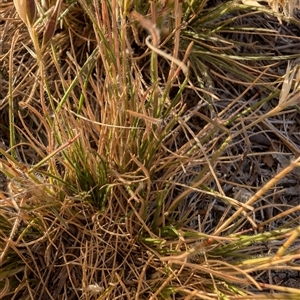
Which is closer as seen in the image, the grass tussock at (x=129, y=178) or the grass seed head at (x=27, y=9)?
the grass seed head at (x=27, y=9)

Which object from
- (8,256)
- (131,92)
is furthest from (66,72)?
(8,256)

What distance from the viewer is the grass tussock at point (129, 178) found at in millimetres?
820

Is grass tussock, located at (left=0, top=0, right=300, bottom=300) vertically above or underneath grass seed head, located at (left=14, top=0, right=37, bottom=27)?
underneath

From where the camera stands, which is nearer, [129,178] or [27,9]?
[27,9]

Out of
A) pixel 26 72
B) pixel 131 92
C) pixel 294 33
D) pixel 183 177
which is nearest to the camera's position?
pixel 131 92

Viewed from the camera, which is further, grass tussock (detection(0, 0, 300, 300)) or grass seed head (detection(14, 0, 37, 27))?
grass tussock (detection(0, 0, 300, 300))

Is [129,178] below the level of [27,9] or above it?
below

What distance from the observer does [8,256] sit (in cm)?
89

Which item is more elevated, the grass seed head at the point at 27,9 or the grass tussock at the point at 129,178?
the grass seed head at the point at 27,9

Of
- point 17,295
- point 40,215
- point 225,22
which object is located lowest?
point 17,295

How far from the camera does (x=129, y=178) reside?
90cm

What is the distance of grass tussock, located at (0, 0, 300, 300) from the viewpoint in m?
0.82

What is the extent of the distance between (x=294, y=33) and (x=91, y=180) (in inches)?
24.8

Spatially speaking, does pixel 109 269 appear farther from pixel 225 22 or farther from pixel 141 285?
pixel 225 22
